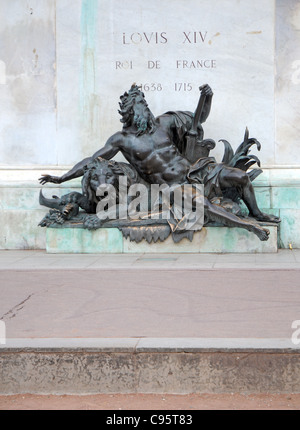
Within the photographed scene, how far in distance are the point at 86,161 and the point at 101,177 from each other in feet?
1.49

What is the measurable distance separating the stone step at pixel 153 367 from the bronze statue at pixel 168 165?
208 inches

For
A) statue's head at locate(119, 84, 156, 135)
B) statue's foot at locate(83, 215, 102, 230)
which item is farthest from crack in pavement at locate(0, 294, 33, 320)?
statue's head at locate(119, 84, 156, 135)

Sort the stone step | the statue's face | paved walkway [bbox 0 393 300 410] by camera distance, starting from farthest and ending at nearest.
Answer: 1. the statue's face
2. the stone step
3. paved walkway [bbox 0 393 300 410]

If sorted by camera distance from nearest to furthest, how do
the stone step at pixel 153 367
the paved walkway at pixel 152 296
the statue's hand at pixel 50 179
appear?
1. the stone step at pixel 153 367
2. the paved walkway at pixel 152 296
3. the statue's hand at pixel 50 179

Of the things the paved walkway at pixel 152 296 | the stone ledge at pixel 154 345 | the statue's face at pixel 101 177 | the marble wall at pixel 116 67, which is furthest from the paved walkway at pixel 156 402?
the marble wall at pixel 116 67

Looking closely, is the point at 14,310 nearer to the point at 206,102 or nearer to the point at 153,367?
the point at 153,367

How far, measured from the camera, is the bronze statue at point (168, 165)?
10789 millimetres

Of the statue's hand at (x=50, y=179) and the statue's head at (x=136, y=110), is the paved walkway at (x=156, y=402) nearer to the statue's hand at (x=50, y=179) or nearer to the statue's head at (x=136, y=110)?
the statue's hand at (x=50, y=179)

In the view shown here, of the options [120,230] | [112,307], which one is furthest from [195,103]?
[112,307]

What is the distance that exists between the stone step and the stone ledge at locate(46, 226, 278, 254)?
5176 mm

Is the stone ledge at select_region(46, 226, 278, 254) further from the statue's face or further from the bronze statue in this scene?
the statue's face

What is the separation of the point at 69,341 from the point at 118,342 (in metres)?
0.35

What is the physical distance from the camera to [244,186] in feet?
35.6

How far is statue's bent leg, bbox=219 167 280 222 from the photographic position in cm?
1077
